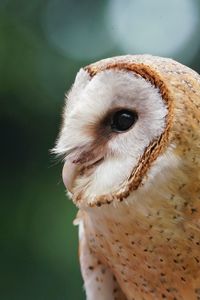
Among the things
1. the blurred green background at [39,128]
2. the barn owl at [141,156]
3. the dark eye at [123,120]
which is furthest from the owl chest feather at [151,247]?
the blurred green background at [39,128]

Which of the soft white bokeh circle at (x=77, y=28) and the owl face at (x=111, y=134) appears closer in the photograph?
the owl face at (x=111, y=134)

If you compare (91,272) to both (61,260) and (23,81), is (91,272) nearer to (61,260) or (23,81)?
(61,260)

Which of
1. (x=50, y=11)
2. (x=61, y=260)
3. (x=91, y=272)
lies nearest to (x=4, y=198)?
(x=61, y=260)

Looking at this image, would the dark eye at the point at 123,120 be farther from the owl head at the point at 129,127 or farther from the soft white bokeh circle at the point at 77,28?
the soft white bokeh circle at the point at 77,28

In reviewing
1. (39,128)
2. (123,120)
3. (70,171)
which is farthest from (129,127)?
(39,128)

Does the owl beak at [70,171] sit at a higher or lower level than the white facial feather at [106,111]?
lower

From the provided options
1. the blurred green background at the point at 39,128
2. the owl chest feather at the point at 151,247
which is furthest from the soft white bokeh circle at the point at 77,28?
the owl chest feather at the point at 151,247

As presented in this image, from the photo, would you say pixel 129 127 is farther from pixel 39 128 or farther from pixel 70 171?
pixel 39 128
